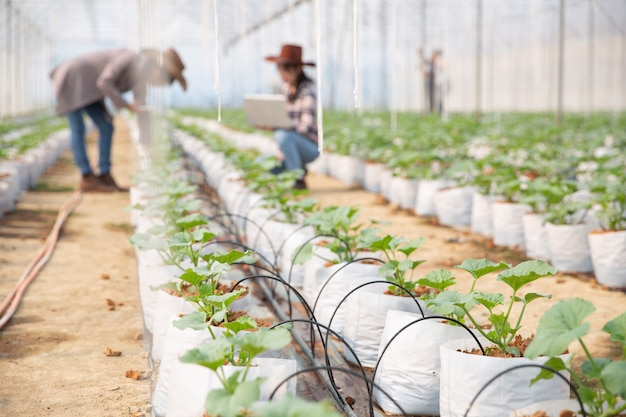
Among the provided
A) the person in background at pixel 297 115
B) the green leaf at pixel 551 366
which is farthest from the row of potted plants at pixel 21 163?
the green leaf at pixel 551 366

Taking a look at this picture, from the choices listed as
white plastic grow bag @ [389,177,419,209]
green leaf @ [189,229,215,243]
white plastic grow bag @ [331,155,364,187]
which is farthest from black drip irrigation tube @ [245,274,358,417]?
white plastic grow bag @ [331,155,364,187]

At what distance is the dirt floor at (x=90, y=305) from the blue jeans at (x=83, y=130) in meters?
0.59

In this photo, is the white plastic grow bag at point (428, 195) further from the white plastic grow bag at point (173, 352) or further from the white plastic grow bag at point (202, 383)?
the white plastic grow bag at point (202, 383)

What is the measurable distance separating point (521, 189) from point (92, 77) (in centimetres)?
461

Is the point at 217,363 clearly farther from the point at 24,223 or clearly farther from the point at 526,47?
the point at 526,47

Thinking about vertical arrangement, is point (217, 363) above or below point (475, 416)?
above

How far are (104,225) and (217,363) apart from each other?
487 centimetres

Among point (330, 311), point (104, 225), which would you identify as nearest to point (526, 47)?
point (104, 225)

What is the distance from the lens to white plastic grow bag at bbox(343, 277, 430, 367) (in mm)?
3086

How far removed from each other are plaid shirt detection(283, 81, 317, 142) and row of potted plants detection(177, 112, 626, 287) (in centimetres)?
93

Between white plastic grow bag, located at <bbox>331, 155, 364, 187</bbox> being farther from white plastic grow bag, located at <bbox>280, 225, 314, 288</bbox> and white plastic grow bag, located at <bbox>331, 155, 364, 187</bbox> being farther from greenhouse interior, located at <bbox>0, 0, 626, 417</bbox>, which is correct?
white plastic grow bag, located at <bbox>280, 225, 314, 288</bbox>

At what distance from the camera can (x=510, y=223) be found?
546cm

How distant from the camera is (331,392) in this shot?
2.80 metres

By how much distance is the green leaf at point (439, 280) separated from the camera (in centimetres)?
261
